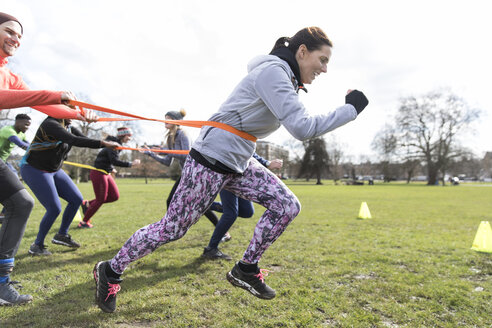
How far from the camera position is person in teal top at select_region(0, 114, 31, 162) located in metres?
6.08

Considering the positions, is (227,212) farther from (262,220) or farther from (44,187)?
(44,187)

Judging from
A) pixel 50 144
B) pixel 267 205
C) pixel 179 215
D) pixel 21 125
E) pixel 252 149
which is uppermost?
pixel 21 125

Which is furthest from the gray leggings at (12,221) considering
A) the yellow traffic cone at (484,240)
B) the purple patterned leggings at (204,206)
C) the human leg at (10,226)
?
the yellow traffic cone at (484,240)

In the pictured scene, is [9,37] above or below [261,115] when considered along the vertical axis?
above

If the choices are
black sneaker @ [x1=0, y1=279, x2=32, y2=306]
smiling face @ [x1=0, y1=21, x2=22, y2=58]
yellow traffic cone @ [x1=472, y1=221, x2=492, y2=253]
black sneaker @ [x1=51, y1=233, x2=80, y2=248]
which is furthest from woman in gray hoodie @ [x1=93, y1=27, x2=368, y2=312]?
yellow traffic cone @ [x1=472, y1=221, x2=492, y2=253]

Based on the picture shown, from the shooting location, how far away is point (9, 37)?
2.59 metres

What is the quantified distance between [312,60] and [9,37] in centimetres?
263

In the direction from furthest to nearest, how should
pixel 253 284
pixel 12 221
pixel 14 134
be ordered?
pixel 14 134 < pixel 12 221 < pixel 253 284

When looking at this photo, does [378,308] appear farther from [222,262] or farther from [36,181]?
[36,181]

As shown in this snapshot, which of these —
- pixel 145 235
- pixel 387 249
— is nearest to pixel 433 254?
pixel 387 249

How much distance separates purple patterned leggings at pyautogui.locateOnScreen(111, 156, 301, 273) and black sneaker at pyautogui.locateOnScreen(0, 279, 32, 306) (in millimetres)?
1125

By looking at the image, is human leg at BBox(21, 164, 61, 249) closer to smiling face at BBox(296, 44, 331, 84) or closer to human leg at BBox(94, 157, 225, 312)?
human leg at BBox(94, 157, 225, 312)

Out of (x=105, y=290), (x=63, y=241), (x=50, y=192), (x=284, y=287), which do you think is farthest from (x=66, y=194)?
(x=284, y=287)

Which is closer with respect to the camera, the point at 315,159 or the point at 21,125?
the point at 21,125
